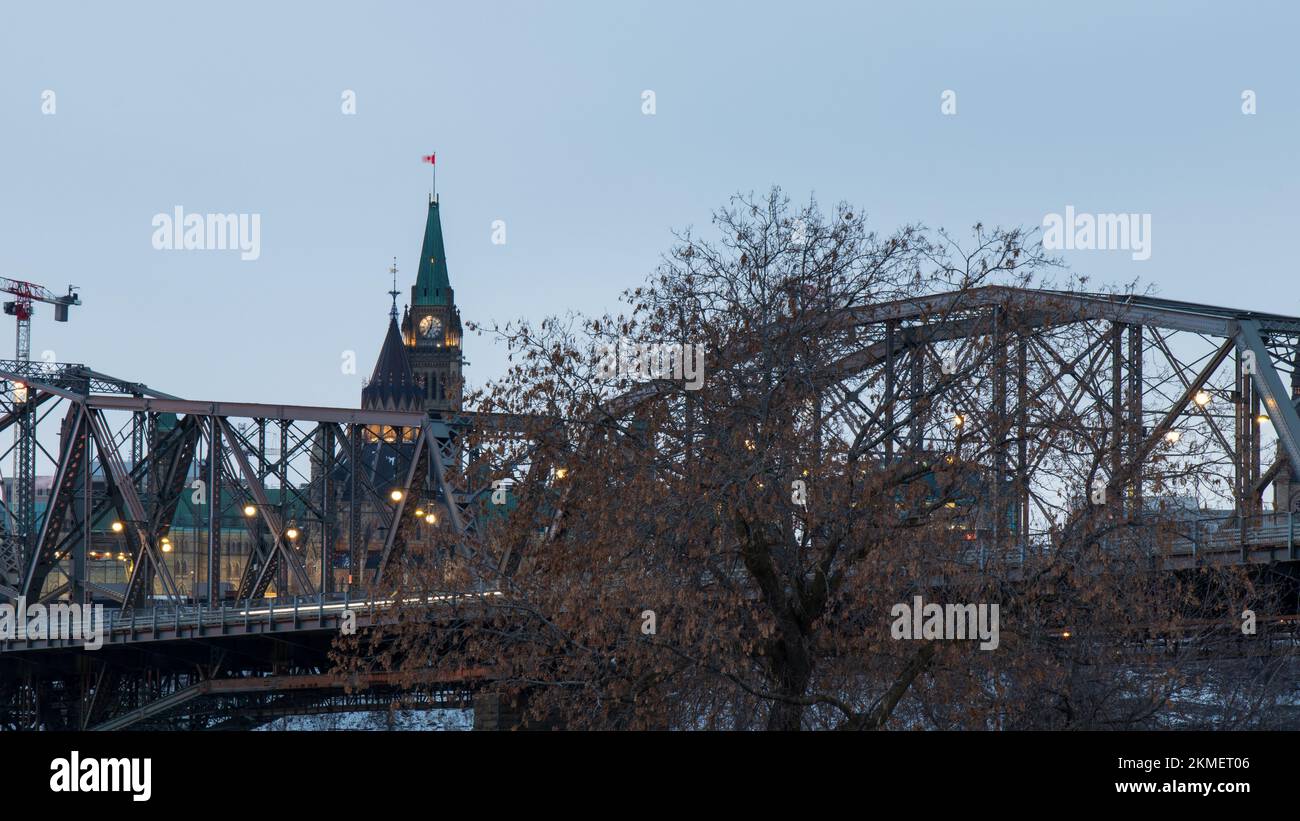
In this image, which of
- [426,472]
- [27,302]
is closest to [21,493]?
[426,472]

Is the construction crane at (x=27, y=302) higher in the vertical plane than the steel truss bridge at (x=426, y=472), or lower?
higher

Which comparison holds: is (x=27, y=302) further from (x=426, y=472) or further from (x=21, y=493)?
(x=426, y=472)

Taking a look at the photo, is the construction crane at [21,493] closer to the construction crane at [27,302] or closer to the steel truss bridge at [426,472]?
the steel truss bridge at [426,472]

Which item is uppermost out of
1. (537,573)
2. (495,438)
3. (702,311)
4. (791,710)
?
(702,311)

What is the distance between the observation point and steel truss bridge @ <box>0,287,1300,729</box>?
3145 centimetres

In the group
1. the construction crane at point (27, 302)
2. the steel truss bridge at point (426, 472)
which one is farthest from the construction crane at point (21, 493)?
the construction crane at point (27, 302)

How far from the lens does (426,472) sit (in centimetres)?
8256

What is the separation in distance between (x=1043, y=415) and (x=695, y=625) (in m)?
6.99

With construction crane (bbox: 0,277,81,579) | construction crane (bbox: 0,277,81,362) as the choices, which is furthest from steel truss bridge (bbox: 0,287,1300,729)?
construction crane (bbox: 0,277,81,362)

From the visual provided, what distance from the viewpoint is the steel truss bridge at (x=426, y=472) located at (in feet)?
103
